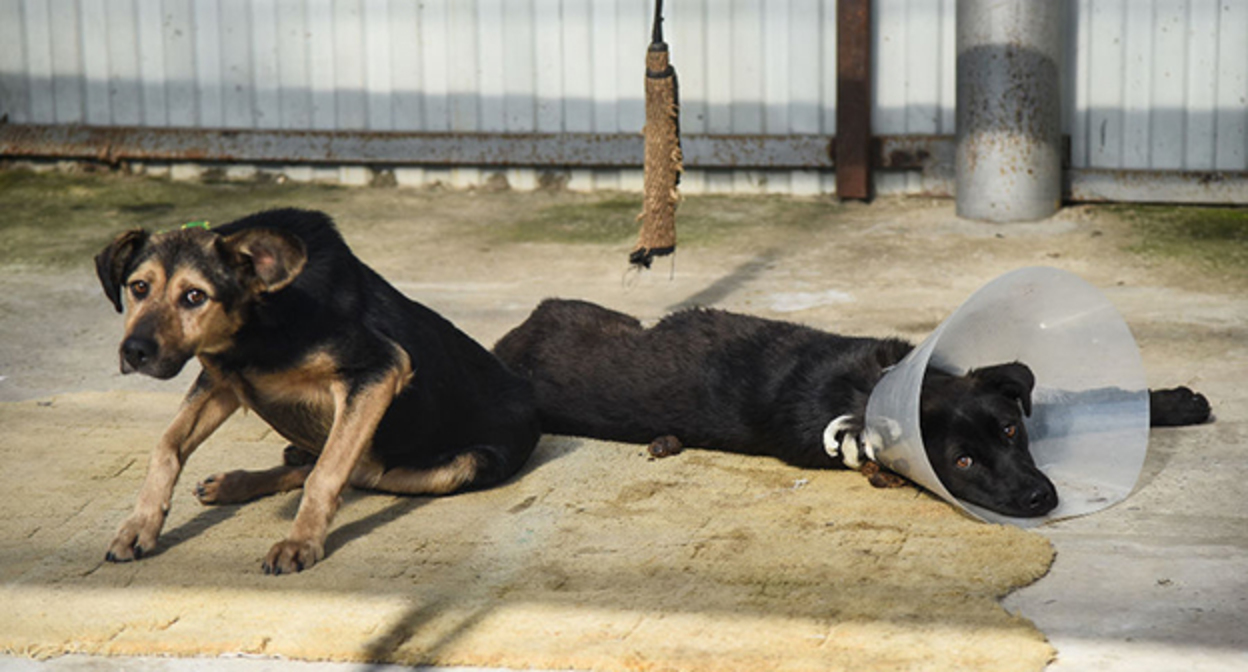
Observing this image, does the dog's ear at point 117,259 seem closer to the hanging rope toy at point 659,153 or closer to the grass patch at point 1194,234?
the hanging rope toy at point 659,153

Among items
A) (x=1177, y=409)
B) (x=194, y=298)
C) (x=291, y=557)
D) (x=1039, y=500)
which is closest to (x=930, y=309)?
(x=1177, y=409)

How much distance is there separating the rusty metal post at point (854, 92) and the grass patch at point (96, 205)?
3.03m

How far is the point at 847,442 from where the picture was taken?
5312mm

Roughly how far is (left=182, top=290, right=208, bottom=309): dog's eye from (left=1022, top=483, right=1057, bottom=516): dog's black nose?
241 centimetres

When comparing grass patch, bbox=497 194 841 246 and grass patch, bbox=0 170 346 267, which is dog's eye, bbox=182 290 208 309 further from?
grass patch, bbox=497 194 841 246

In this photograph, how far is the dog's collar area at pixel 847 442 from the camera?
17.3ft

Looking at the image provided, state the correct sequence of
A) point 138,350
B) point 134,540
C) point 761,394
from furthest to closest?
point 761,394 < point 134,540 < point 138,350

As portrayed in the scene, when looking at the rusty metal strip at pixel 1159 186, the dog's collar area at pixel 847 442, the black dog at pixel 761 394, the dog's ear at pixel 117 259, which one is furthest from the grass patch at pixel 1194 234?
the dog's ear at pixel 117 259

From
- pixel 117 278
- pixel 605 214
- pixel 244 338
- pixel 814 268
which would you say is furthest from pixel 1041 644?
pixel 605 214

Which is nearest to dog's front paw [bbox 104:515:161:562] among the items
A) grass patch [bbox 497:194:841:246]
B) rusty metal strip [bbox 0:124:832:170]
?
grass patch [bbox 497:194:841:246]

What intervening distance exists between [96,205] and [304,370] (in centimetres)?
556

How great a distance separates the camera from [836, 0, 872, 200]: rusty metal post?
931 cm

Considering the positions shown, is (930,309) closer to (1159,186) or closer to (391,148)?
(1159,186)

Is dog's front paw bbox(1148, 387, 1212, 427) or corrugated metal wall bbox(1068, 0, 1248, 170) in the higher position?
corrugated metal wall bbox(1068, 0, 1248, 170)
